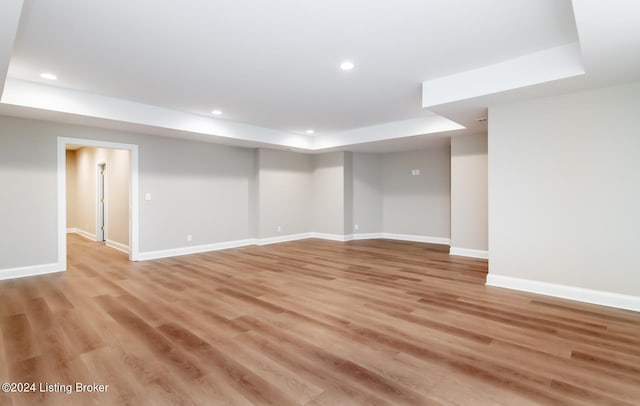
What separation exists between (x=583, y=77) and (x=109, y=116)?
605cm

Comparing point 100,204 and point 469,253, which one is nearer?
point 469,253

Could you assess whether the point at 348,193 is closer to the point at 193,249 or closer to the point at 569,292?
the point at 193,249

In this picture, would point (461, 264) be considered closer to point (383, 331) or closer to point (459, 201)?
point (459, 201)

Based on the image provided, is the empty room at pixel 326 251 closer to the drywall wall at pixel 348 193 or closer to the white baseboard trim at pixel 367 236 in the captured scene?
the drywall wall at pixel 348 193

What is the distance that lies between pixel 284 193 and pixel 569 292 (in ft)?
19.9

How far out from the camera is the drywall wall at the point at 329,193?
26.8 ft

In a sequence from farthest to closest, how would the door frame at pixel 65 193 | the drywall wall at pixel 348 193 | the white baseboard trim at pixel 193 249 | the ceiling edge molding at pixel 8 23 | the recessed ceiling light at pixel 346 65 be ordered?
the drywall wall at pixel 348 193 → the white baseboard trim at pixel 193 249 → the door frame at pixel 65 193 → the recessed ceiling light at pixel 346 65 → the ceiling edge molding at pixel 8 23

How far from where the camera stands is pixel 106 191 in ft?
25.2

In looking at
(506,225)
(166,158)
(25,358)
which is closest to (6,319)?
(25,358)

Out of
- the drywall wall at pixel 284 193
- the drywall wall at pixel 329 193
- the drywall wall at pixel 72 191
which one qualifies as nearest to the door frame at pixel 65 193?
the drywall wall at pixel 284 193

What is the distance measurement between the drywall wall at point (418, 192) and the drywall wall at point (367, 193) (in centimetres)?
18

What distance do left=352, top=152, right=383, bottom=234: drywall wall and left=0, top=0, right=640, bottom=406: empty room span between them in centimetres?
193

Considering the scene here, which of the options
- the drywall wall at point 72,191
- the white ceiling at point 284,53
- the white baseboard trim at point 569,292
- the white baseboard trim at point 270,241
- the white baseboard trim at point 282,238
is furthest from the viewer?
the drywall wall at point 72,191

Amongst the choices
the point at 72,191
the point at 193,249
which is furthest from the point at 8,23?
the point at 72,191
